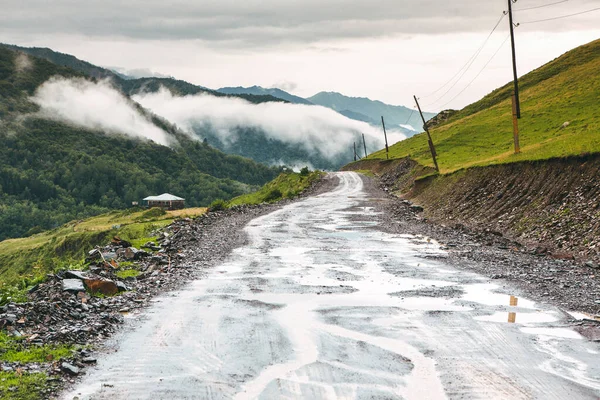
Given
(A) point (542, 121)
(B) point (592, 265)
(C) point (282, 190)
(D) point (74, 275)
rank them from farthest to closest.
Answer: (C) point (282, 190) < (A) point (542, 121) < (B) point (592, 265) < (D) point (74, 275)

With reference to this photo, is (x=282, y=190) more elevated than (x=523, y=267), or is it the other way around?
(x=523, y=267)

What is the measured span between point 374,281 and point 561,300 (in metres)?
5.43

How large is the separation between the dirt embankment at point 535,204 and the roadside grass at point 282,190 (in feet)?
70.4

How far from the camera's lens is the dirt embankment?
866 inches

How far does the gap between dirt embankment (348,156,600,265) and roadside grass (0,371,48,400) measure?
1682cm

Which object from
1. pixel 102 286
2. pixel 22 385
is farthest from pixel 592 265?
pixel 22 385

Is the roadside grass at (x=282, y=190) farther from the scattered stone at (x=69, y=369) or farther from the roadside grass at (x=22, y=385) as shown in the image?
the roadside grass at (x=22, y=385)

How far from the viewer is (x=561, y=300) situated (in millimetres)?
14680

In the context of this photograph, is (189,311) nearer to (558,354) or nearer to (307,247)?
(558,354)

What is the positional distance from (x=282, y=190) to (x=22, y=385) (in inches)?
Result: 2465

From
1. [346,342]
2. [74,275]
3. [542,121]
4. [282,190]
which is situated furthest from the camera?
[282,190]

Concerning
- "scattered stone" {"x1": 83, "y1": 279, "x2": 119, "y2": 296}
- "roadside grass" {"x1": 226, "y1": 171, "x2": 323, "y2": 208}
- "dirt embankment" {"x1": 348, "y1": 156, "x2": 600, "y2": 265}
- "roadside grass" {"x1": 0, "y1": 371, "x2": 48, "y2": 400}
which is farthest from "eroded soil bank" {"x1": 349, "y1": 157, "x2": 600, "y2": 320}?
"roadside grass" {"x1": 226, "y1": 171, "x2": 323, "y2": 208}

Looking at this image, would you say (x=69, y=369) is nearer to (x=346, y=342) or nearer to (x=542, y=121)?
(x=346, y=342)

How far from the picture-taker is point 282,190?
235 feet
